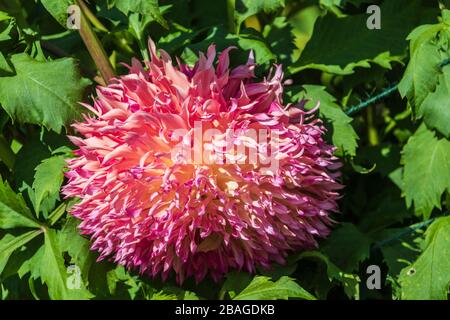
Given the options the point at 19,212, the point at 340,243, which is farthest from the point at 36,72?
the point at 340,243

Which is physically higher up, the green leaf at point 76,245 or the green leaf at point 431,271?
the green leaf at point 76,245

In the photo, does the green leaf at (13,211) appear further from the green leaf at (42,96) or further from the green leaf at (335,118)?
the green leaf at (335,118)

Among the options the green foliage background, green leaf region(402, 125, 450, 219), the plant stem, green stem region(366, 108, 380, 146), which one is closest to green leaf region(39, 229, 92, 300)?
the green foliage background

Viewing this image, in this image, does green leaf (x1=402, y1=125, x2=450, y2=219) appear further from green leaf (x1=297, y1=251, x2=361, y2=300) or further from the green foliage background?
green leaf (x1=297, y1=251, x2=361, y2=300)

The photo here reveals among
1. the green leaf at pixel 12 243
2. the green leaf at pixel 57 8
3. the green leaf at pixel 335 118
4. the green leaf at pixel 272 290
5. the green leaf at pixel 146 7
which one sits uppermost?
the green leaf at pixel 57 8

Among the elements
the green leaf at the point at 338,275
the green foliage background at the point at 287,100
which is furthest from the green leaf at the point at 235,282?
the green leaf at the point at 338,275

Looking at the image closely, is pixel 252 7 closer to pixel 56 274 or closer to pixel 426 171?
pixel 426 171
